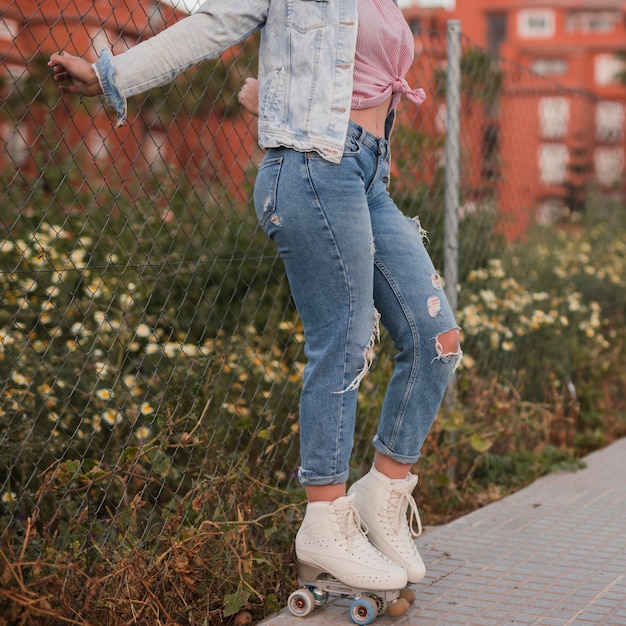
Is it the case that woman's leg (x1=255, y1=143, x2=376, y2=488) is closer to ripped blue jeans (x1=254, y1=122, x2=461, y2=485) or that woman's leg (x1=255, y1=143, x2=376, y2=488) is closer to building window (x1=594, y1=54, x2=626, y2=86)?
ripped blue jeans (x1=254, y1=122, x2=461, y2=485)

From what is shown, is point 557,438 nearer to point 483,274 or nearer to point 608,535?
point 483,274

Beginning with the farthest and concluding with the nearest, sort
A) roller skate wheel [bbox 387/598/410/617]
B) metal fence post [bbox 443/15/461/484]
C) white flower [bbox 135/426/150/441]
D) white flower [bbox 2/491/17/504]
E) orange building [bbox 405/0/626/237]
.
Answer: orange building [bbox 405/0/626/237]
metal fence post [bbox 443/15/461/484]
white flower [bbox 135/426/150/441]
white flower [bbox 2/491/17/504]
roller skate wheel [bbox 387/598/410/617]

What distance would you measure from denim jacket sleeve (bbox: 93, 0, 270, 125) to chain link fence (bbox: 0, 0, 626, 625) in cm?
28

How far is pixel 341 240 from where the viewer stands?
265cm

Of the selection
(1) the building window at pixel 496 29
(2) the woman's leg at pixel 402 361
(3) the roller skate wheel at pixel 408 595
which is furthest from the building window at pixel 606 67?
(3) the roller skate wheel at pixel 408 595

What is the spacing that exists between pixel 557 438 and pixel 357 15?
11.4ft

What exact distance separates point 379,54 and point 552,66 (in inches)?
2739

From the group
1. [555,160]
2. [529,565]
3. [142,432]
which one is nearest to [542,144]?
[555,160]

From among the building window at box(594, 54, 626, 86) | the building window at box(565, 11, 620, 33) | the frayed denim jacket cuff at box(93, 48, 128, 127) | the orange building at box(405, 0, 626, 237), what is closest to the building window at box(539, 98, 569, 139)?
the orange building at box(405, 0, 626, 237)

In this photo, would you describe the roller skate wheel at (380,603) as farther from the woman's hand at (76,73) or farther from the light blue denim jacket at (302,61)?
the woman's hand at (76,73)

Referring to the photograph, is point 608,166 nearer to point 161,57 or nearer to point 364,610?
point 364,610

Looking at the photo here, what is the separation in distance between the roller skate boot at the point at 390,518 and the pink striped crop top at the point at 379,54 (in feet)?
3.50

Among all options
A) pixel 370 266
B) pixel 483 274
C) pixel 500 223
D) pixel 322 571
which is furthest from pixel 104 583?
pixel 500 223

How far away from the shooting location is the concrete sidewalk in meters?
2.94
